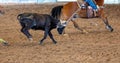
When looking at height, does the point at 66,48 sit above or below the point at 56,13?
below

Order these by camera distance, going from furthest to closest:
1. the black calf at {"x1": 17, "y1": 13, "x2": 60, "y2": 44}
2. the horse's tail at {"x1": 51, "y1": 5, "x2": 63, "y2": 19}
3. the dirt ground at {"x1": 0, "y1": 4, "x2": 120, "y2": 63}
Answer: the horse's tail at {"x1": 51, "y1": 5, "x2": 63, "y2": 19} → the black calf at {"x1": 17, "y1": 13, "x2": 60, "y2": 44} → the dirt ground at {"x1": 0, "y1": 4, "x2": 120, "y2": 63}

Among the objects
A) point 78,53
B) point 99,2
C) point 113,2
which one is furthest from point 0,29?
point 113,2

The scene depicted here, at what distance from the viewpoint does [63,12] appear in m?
12.7

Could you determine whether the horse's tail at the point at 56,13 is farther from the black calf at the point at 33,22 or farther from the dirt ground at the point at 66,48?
the black calf at the point at 33,22

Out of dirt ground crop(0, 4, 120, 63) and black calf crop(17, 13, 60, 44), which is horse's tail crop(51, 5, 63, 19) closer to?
dirt ground crop(0, 4, 120, 63)

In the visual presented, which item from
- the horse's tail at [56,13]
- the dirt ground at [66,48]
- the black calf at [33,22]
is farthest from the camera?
the horse's tail at [56,13]

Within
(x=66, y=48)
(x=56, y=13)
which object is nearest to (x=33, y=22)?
(x=66, y=48)

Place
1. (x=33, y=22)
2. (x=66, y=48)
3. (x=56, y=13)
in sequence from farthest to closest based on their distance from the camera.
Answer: (x=56, y=13) → (x=33, y=22) → (x=66, y=48)

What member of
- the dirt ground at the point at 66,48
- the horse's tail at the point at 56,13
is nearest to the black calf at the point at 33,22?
the dirt ground at the point at 66,48

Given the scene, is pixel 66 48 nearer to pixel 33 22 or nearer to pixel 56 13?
pixel 33 22

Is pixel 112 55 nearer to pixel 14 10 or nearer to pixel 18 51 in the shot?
pixel 18 51

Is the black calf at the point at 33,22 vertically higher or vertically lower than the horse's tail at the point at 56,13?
higher

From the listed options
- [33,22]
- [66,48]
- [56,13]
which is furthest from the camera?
[56,13]

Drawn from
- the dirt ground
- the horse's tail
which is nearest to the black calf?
the dirt ground
